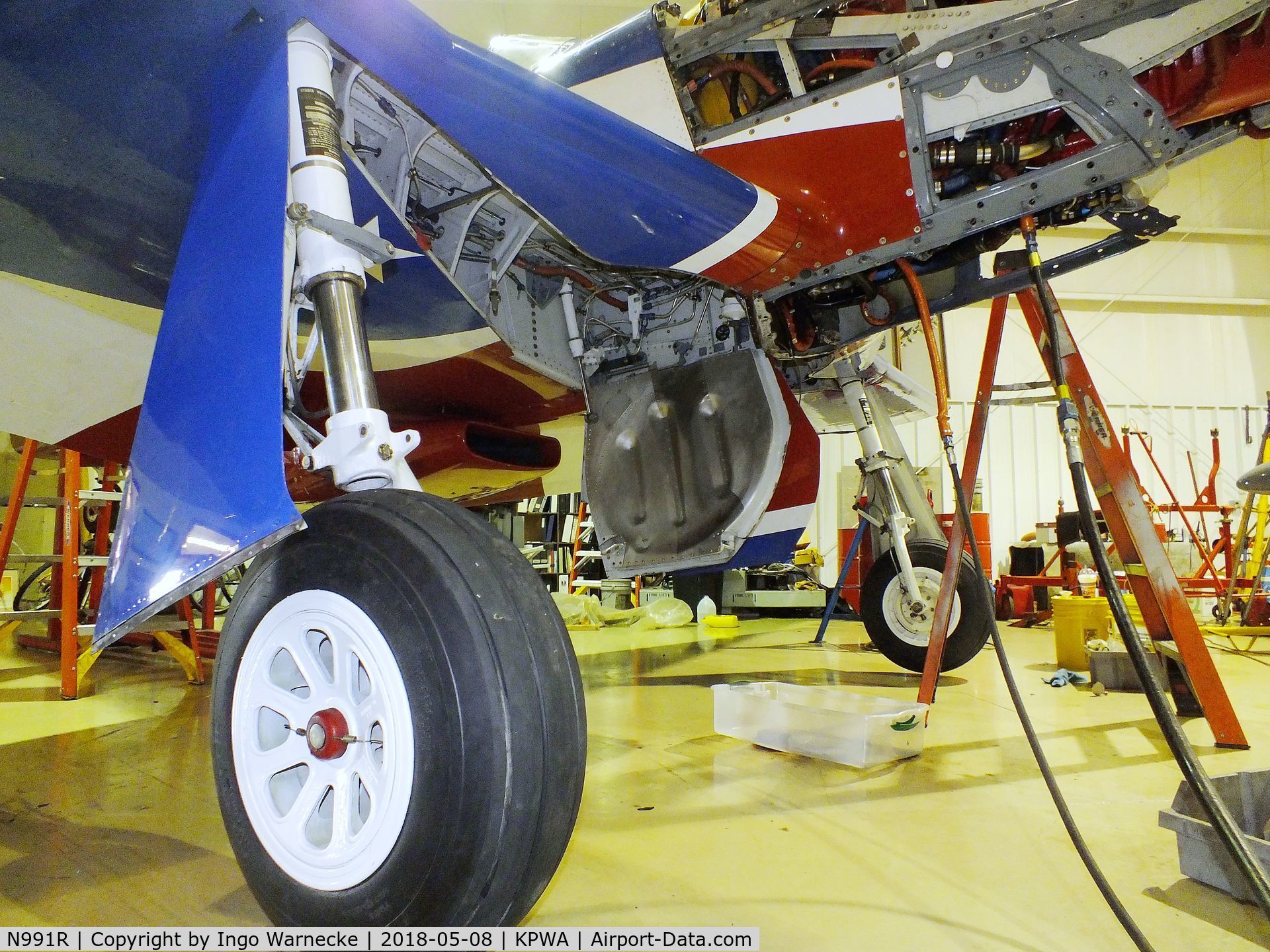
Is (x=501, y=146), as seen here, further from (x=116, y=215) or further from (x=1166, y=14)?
(x=1166, y=14)

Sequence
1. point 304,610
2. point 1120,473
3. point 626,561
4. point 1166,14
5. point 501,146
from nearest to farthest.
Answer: point 304,610
point 501,146
point 1166,14
point 1120,473
point 626,561

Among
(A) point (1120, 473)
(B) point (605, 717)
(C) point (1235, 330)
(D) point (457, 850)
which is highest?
(C) point (1235, 330)

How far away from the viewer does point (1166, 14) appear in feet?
5.29

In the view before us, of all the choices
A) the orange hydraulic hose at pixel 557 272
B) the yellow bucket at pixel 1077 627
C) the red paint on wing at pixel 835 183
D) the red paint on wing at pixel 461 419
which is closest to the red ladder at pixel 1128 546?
the red paint on wing at pixel 835 183

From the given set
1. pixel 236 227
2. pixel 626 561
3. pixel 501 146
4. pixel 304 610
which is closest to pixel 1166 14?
pixel 501 146

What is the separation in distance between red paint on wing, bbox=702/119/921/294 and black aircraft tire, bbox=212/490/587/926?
1.33 meters

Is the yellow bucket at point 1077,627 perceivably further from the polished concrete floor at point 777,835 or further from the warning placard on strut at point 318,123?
the warning placard on strut at point 318,123

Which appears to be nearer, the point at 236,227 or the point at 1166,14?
the point at 236,227

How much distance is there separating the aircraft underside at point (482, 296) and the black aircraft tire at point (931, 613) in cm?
2

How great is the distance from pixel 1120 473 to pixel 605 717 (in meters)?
1.76

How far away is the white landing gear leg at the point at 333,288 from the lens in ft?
3.44

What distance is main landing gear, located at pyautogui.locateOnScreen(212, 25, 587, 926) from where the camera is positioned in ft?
2.77

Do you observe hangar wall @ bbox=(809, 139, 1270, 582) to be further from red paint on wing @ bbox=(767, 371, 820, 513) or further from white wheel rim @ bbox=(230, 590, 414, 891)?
white wheel rim @ bbox=(230, 590, 414, 891)

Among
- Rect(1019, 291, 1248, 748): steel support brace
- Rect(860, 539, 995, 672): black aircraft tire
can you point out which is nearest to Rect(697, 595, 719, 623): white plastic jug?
Rect(860, 539, 995, 672): black aircraft tire
